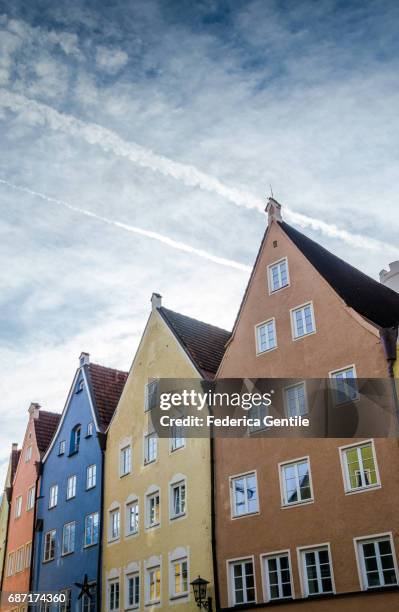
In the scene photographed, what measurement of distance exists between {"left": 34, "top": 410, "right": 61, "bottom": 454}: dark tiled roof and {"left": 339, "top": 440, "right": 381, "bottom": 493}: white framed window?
78.1ft

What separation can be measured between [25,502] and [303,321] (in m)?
23.3

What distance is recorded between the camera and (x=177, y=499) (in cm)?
2845

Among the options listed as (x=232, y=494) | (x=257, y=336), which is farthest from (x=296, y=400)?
(x=232, y=494)

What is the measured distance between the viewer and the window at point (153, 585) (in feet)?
90.4

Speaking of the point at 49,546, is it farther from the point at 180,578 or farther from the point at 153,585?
the point at 180,578

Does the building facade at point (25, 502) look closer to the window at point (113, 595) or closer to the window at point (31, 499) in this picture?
the window at point (31, 499)

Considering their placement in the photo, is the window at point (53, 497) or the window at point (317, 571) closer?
the window at point (317, 571)

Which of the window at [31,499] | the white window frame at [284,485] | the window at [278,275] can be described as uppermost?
the window at [278,275]

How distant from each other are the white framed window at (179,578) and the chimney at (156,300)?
482 inches

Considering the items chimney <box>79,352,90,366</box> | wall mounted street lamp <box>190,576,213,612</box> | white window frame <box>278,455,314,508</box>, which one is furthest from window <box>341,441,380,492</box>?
chimney <box>79,352,90,366</box>

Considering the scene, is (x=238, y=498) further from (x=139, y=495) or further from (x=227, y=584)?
(x=139, y=495)

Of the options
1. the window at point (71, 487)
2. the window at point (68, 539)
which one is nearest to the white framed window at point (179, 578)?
the window at point (68, 539)

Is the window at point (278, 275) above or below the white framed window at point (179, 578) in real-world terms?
above

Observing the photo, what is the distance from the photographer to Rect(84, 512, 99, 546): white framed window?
1288 inches
